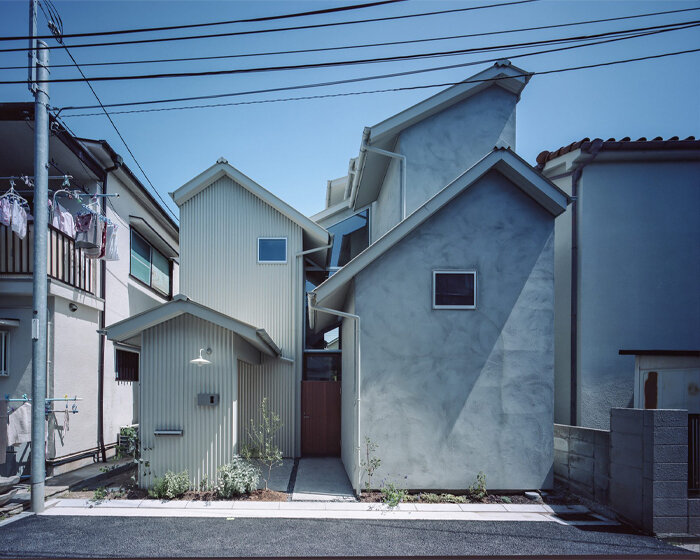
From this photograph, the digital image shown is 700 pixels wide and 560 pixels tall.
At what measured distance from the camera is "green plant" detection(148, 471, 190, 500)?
811 centimetres

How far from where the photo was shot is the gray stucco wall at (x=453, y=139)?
11422mm

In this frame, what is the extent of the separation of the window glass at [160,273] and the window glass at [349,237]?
245 inches

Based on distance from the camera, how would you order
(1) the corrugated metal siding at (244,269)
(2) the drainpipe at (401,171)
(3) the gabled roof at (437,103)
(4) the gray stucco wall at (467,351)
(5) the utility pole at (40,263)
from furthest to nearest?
(1) the corrugated metal siding at (244,269), (2) the drainpipe at (401,171), (3) the gabled roof at (437,103), (4) the gray stucco wall at (467,351), (5) the utility pole at (40,263)

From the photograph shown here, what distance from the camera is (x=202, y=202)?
41.9ft

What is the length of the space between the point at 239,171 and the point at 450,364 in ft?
24.8

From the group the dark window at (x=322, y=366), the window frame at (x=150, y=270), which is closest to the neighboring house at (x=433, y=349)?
the dark window at (x=322, y=366)

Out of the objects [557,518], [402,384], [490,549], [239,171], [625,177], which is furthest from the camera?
[239,171]

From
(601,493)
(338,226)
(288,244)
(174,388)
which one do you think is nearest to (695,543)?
(601,493)

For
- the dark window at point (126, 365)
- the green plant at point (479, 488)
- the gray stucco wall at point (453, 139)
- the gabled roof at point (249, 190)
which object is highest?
the gray stucco wall at point (453, 139)

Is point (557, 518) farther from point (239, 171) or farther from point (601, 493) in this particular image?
point (239, 171)

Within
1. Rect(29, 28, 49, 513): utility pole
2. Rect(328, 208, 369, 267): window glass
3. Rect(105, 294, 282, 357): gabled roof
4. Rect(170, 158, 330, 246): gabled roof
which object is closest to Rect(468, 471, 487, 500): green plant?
Rect(105, 294, 282, 357): gabled roof

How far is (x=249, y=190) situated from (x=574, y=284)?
27.5ft

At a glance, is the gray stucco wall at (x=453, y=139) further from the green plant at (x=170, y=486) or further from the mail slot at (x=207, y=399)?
the green plant at (x=170, y=486)

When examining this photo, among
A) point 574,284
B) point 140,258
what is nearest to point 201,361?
point 140,258
